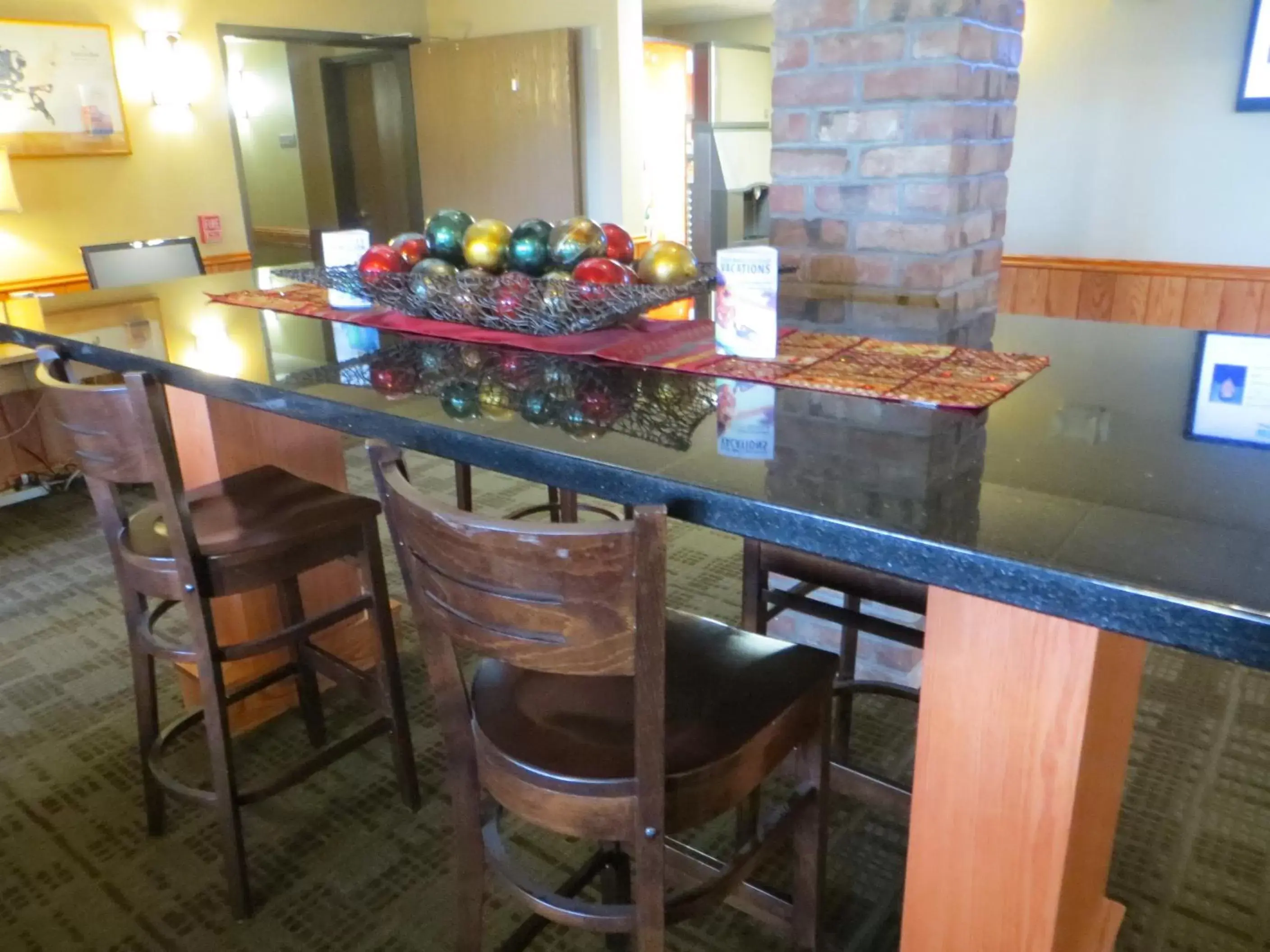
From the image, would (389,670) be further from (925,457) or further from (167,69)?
(167,69)

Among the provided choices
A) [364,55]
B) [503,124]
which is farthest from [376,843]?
[364,55]

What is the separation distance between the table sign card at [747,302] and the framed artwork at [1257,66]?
284 cm

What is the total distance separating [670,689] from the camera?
1.07 m

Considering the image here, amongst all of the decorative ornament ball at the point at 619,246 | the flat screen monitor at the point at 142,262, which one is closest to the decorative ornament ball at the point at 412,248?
the decorative ornament ball at the point at 619,246

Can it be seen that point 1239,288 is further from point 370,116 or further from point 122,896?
point 370,116

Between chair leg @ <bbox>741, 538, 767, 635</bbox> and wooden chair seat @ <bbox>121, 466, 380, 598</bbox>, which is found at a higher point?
wooden chair seat @ <bbox>121, 466, 380, 598</bbox>

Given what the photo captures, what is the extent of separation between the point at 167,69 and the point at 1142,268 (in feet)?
13.7

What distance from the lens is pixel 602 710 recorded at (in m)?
1.05

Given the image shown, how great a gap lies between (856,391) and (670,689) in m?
0.44

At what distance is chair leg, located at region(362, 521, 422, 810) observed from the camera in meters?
1.63

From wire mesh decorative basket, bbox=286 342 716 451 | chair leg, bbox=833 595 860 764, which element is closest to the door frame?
wire mesh decorative basket, bbox=286 342 716 451

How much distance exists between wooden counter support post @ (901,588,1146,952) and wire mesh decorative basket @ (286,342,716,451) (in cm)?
36

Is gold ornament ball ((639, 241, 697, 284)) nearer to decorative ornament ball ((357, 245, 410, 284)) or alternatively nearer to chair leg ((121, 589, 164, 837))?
decorative ornament ball ((357, 245, 410, 284))

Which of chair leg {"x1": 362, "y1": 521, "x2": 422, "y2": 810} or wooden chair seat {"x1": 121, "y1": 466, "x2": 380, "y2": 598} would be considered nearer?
wooden chair seat {"x1": 121, "y1": 466, "x2": 380, "y2": 598}
